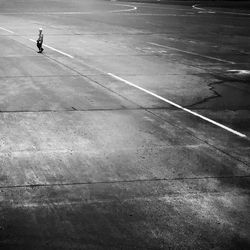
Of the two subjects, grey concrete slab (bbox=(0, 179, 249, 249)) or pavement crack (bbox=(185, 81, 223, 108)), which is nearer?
grey concrete slab (bbox=(0, 179, 249, 249))

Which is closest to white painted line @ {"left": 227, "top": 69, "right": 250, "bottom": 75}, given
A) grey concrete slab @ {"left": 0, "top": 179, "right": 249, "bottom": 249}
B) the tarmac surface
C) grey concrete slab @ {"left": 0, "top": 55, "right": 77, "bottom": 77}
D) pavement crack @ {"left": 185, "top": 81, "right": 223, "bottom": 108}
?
the tarmac surface

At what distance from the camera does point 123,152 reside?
920 cm

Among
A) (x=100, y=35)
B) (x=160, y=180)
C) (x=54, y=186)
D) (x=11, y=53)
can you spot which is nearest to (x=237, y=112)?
(x=160, y=180)

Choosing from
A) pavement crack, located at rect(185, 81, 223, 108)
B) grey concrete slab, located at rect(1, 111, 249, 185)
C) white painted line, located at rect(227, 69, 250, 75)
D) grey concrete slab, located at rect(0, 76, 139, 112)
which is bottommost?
grey concrete slab, located at rect(1, 111, 249, 185)

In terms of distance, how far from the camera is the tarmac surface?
633 centimetres

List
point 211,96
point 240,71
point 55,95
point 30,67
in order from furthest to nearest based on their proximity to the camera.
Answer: point 240,71 → point 30,67 → point 211,96 → point 55,95

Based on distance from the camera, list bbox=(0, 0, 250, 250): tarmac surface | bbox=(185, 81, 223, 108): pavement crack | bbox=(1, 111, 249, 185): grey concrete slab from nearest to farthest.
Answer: bbox=(0, 0, 250, 250): tarmac surface < bbox=(1, 111, 249, 185): grey concrete slab < bbox=(185, 81, 223, 108): pavement crack

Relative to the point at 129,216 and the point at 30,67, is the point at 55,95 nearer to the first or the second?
the point at 30,67

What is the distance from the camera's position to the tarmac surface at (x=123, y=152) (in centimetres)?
633

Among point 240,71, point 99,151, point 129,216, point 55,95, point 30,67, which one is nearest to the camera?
point 129,216

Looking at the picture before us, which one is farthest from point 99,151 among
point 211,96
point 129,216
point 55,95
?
point 211,96

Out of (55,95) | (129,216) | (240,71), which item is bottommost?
(129,216)

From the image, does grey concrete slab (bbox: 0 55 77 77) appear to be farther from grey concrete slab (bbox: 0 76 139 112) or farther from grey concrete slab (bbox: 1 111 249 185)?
grey concrete slab (bbox: 1 111 249 185)

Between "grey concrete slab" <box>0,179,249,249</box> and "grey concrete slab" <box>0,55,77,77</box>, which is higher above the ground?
"grey concrete slab" <box>0,55,77,77</box>
